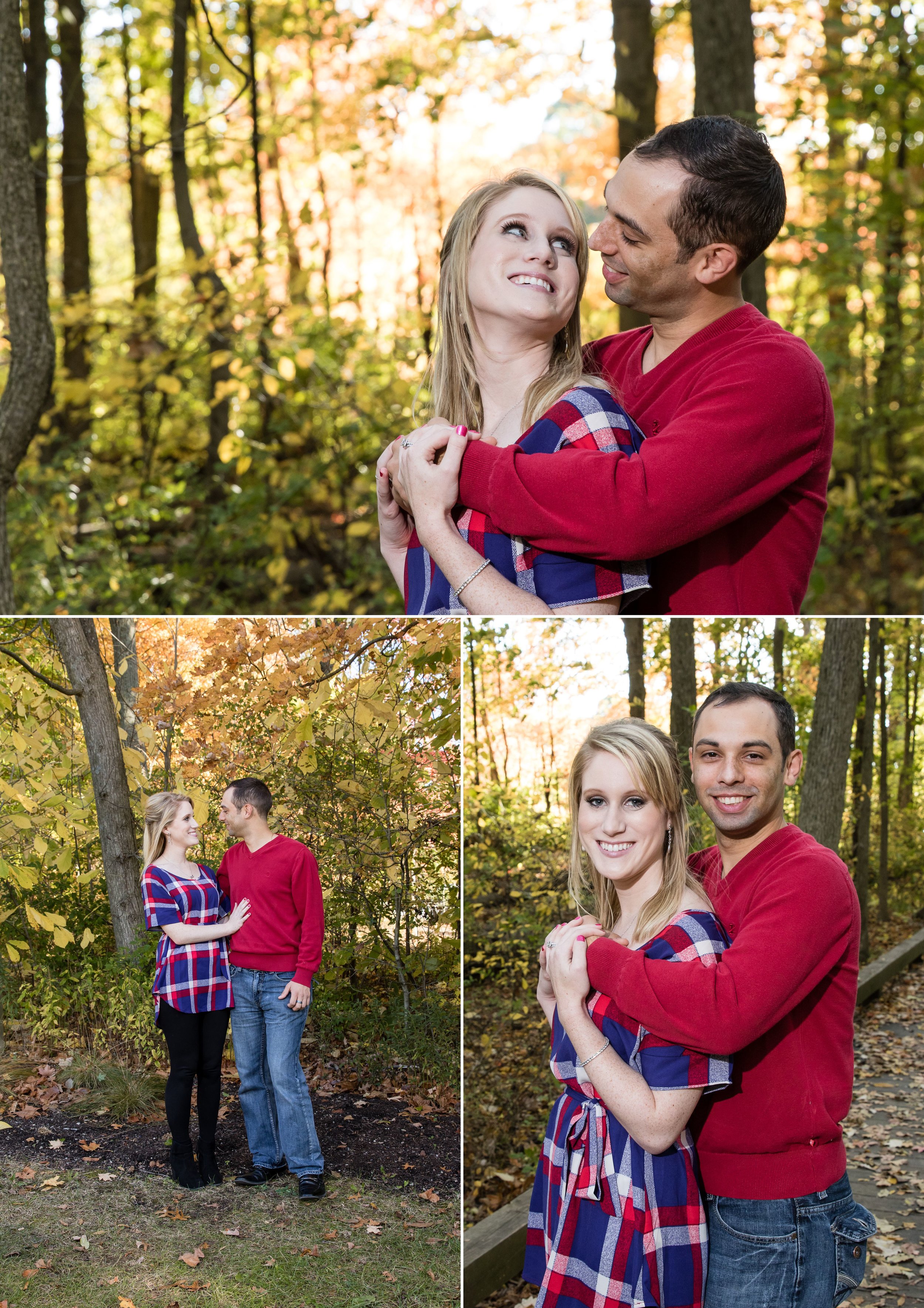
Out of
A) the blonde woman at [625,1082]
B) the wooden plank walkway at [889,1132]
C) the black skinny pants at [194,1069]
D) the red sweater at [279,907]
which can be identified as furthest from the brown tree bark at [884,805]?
the black skinny pants at [194,1069]

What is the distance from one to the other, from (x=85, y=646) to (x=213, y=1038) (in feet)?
3.26

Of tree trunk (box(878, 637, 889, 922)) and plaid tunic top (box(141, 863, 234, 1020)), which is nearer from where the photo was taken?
plaid tunic top (box(141, 863, 234, 1020))

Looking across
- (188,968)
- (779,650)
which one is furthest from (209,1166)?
(779,650)

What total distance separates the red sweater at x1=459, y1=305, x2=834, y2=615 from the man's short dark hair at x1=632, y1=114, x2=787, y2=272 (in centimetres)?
18

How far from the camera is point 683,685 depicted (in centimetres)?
256

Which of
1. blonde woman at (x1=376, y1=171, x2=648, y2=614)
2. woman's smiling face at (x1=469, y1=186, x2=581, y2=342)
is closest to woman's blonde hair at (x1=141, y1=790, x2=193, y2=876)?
blonde woman at (x1=376, y1=171, x2=648, y2=614)

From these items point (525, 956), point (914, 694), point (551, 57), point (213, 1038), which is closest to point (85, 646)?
point (213, 1038)

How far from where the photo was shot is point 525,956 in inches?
106

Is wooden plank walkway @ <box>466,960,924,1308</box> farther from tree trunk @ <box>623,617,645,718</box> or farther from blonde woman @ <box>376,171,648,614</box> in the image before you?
blonde woman @ <box>376,171,648,614</box>

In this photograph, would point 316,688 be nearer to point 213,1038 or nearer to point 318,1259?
point 213,1038

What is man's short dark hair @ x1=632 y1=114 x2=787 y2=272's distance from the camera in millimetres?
2264

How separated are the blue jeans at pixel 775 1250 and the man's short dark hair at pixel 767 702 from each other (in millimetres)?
866

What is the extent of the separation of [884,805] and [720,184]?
157 centimetres

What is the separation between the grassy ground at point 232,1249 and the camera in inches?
102
